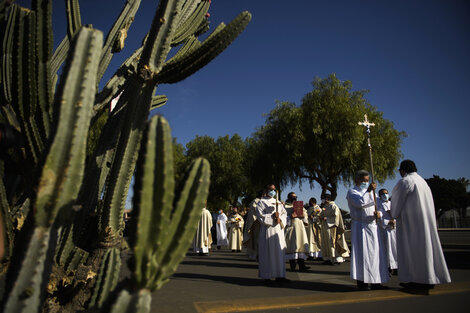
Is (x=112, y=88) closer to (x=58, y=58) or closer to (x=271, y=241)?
(x=58, y=58)

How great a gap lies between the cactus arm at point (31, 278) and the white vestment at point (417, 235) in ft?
18.1

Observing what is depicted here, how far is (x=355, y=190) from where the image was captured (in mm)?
6445

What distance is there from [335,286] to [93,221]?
199 inches

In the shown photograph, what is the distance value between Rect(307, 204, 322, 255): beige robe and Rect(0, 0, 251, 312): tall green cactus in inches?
337

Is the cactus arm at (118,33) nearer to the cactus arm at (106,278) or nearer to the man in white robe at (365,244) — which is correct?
the cactus arm at (106,278)

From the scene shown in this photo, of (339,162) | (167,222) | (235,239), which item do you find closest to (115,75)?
(167,222)

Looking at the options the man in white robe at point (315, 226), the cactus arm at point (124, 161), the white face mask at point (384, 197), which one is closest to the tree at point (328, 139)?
the man in white robe at point (315, 226)

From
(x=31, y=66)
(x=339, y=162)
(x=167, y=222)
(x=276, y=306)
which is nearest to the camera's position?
(x=167, y=222)

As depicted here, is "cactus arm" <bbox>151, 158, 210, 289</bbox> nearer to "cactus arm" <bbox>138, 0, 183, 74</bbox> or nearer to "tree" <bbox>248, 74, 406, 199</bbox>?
"cactus arm" <bbox>138, 0, 183, 74</bbox>

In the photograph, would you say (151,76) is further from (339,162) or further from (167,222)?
(339,162)

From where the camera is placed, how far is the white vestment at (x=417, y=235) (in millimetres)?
5125

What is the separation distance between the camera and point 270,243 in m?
7.21

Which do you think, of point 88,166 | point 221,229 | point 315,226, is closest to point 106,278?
point 88,166

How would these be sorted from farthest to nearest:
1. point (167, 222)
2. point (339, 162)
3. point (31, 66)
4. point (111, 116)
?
point (339, 162)
point (111, 116)
point (31, 66)
point (167, 222)
